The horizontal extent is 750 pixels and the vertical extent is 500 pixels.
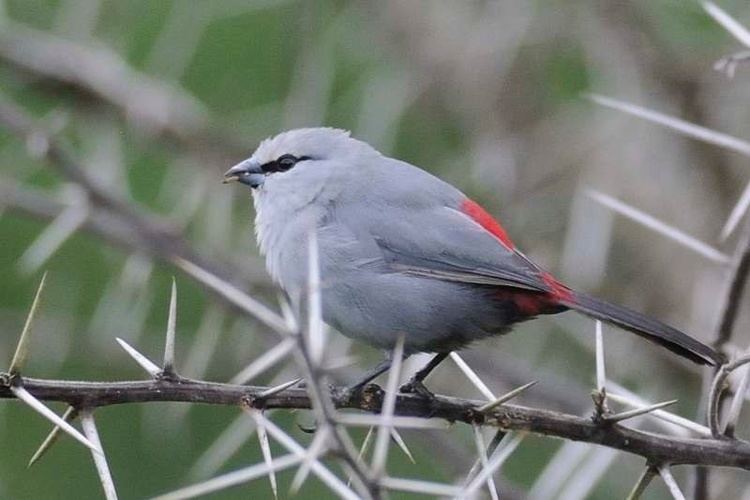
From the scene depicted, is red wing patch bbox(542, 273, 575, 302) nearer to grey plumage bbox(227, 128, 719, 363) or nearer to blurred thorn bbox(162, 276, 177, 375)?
grey plumage bbox(227, 128, 719, 363)

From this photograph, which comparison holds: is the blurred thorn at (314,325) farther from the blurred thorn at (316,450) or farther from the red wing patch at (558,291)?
the red wing patch at (558,291)

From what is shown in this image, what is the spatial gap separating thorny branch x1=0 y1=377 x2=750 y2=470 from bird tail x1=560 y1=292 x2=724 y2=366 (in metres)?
0.34

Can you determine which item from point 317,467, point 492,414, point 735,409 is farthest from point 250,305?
point 735,409

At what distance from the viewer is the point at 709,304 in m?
5.25

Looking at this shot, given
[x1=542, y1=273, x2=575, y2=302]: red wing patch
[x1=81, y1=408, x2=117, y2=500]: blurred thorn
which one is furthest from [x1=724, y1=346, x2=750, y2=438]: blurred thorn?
[x1=81, y1=408, x2=117, y2=500]: blurred thorn

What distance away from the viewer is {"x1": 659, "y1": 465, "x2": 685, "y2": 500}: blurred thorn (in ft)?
8.34

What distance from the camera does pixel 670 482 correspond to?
8.54 ft

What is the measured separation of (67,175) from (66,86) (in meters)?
1.19

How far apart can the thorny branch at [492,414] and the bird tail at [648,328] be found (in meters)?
0.34

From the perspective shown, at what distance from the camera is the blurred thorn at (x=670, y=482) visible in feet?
8.34

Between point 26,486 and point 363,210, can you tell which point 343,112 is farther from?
point 363,210

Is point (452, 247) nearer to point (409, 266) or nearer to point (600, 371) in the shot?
point (409, 266)

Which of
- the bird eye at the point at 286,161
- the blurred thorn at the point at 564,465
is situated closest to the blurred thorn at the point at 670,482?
the blurred thorn at the point at 564,465

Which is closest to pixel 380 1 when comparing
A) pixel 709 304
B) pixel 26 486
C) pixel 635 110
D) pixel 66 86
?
pixel 66 86
